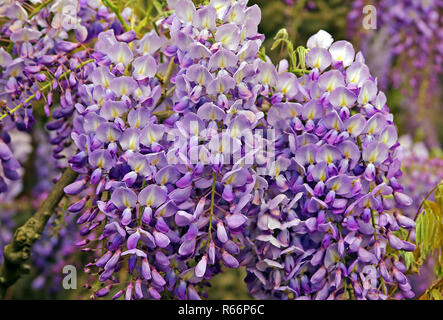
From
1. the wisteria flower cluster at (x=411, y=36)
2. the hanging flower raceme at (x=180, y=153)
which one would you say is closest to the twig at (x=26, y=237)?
the hanging flower raceme at (x=180, y=153)

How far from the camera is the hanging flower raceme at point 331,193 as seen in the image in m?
0.82

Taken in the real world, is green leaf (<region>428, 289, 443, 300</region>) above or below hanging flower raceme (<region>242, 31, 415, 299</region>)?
below

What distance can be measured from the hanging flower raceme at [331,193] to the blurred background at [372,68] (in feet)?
2.18

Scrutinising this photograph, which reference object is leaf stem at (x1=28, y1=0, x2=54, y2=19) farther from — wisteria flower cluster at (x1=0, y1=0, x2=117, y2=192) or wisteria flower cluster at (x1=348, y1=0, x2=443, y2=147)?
wisteria flower cluster at (x1=348, y1=0, x2=443, y2=147)

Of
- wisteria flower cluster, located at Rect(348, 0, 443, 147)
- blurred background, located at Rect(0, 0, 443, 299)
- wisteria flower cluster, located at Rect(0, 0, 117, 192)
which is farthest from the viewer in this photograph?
wisteria flower cluster, located at Rect(348, 0, 443, 147)

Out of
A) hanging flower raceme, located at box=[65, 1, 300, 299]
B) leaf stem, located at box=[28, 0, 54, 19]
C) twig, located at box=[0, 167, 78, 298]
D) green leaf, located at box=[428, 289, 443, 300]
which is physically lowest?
green leaf, located at box=[428, 289, 443, 300]

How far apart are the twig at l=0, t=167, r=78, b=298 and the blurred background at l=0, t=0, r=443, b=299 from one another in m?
0.35

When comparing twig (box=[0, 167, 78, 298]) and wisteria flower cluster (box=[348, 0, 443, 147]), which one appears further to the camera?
wisteria flower cluster (box=[348, 0, 443, 147])

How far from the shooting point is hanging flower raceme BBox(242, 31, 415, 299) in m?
0.82

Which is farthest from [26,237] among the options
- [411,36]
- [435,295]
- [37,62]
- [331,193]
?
[411,36]

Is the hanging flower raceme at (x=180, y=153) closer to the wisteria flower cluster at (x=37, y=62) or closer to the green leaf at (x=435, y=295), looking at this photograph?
the wisteria flower cluster at (x=37, y=62)

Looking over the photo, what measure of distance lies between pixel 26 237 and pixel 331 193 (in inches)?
21.2

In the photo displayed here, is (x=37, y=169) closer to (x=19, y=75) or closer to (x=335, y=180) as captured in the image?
(x=19, y=75)

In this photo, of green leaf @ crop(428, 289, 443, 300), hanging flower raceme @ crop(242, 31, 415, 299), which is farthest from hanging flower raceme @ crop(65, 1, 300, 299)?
green leaf @ crop(428, 289, 443, 300)
